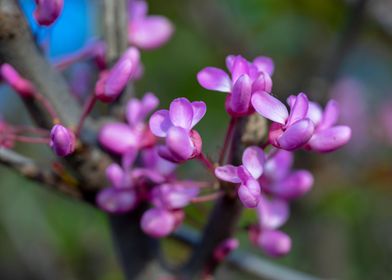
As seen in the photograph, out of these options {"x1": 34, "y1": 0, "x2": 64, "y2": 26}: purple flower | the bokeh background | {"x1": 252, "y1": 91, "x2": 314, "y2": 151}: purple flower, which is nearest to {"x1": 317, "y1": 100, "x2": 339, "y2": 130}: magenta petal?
{"x1": 252, "y1": 91, "x2": 314, "y2": 151}: purple flower

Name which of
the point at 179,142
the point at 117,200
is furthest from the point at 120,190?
the point at 179,142

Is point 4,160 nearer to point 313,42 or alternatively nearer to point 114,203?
point 114,203

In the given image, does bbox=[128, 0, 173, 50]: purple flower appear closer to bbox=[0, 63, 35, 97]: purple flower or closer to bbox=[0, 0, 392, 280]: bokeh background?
bbox=[0, 63, 35, 97]: purple flower

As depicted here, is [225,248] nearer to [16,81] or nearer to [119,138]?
[119,138]

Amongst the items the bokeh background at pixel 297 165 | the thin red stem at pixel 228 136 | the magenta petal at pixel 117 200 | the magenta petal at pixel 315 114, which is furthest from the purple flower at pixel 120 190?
the bokeh background at pixel 297 165

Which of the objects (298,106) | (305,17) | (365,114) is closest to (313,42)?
(305,17)

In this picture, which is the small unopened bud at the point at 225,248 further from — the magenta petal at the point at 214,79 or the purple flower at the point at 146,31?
the purple flower at the point at 146,31
